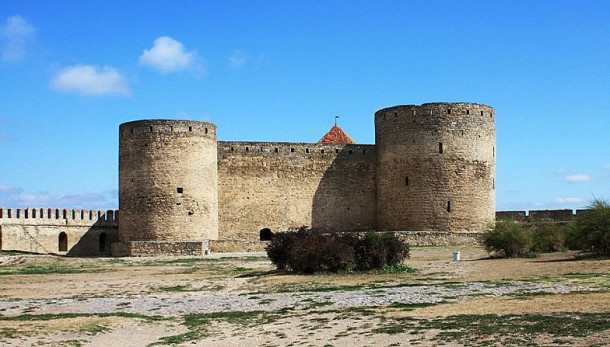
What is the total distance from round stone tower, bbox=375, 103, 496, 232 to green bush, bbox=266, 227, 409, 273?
1206 cm

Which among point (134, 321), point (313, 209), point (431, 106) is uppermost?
point (431, 106)

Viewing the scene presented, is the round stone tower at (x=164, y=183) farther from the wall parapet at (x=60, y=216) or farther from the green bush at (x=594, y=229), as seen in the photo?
the green bush at (x=594, y=229)

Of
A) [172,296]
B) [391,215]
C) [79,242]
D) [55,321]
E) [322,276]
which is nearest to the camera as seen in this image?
[55,321]

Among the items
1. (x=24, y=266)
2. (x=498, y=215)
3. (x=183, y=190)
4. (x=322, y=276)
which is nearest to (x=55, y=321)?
(x=322, y=276)

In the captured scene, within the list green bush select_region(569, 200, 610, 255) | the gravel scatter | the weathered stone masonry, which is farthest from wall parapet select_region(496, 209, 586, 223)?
the gravel scatter

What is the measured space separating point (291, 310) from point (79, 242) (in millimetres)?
23731

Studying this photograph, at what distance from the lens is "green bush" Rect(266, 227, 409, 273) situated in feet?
54.2

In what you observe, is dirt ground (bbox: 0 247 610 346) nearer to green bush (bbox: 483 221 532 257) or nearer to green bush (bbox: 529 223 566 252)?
green bush (bbox: 483 221 532 257)

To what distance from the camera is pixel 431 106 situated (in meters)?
29.2

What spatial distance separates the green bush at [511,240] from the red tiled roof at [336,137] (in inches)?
678

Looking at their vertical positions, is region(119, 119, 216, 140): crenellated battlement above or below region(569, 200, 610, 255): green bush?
above

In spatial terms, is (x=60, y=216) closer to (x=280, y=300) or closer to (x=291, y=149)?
(x=291, y=149)

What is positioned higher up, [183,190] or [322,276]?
[183,190]

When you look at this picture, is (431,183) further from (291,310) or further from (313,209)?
(291,310)
